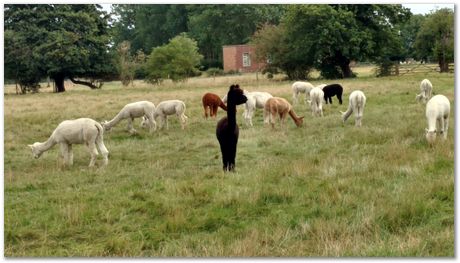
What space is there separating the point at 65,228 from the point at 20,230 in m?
0.51

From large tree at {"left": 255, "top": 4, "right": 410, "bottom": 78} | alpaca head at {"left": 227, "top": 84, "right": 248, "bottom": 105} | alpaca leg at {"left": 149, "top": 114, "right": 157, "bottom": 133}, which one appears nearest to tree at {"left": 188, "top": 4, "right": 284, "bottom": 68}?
large tree at {"left": 255, "top": 4, "right": 410, "bottom": 78}

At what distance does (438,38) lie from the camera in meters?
45.6

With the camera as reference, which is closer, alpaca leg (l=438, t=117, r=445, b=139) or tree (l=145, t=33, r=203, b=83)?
alpaca leg (l=438, t=117, r=445, b=139)

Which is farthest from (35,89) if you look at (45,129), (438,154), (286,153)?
(438,154)

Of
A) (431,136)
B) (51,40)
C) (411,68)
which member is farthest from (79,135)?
(411,68)

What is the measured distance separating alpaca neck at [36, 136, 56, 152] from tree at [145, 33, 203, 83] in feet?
100

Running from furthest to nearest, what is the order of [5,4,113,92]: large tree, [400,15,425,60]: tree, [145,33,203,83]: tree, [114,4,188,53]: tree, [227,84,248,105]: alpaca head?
1. [400,15,425,60]: tree
2. [114,4,188,53]: tree
3. [145,33,203,83]: tree
4. [5,4,113,92]: large tree
5. [227,84,248,105]: alpaca head

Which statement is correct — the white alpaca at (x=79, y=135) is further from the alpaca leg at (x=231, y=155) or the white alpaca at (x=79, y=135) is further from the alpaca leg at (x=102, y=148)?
the alpaca leg at (x=231, y=155)

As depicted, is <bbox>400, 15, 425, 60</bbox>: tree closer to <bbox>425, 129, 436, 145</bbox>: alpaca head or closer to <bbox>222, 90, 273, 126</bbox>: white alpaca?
<bbox>222, 90, 273, 126</bbox>: white alpaca

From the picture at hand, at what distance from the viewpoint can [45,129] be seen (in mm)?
16359

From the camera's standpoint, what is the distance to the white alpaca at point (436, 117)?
10.6m

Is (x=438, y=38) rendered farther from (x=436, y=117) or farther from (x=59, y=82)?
(x=436, y=117)

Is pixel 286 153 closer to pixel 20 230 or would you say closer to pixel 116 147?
pixel 116 147

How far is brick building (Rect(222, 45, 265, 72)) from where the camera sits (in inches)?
1880
